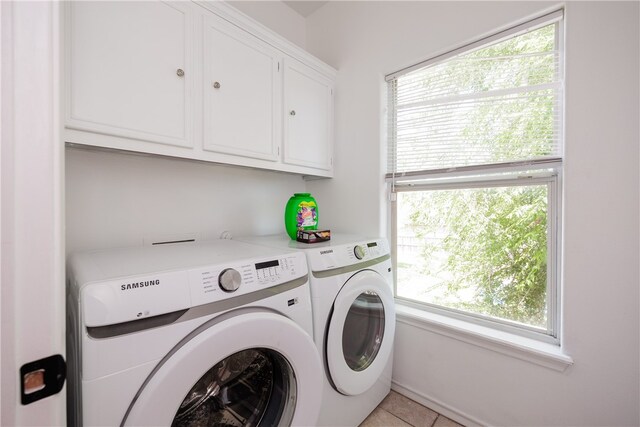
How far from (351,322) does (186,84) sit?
1.38 m

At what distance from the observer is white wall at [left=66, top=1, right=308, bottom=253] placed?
47.1 inches

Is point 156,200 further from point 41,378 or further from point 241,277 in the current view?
point 41,378

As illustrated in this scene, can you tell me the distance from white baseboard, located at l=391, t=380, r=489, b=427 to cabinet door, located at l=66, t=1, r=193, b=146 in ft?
6.30

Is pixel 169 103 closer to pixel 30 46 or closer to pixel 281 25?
pixel 30 46

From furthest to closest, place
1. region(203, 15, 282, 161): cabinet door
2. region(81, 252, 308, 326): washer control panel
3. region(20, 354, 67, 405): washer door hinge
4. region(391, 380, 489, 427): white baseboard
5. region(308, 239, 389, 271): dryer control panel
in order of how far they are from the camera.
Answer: region(391, 380, 489, 427): white baseboard, region(203, 15, 282, 161): cabinet door, region(308, 239, 389, 271): dryer control panel, region(81, 252, 308, 326): washer control panel, region(20, 354, 67, 405): washer door hinge

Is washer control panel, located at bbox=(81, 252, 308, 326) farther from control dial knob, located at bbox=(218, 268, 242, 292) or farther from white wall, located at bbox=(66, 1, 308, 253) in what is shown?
white wall, located at bbox=(66, 1, 308, 253)

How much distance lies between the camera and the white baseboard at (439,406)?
144 centimetres

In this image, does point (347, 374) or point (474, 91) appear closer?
point (347, 374)

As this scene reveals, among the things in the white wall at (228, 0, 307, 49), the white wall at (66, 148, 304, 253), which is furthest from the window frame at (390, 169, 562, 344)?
the white wall at (228, 0, 307, 49)

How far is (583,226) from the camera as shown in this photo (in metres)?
1.13

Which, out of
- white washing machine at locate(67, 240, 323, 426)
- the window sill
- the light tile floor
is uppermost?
white washing machine at locate(67, 240, 323, 426)

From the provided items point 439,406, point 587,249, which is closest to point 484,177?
point 587,249

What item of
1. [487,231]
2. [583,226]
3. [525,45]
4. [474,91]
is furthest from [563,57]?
[487,231]

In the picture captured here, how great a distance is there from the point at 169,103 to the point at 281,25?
1380 millimetres
